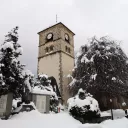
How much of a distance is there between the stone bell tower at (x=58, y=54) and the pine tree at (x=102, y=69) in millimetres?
3558

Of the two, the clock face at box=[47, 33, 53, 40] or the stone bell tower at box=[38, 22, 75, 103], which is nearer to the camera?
the stone bell tower at box=[38, 22, 75, 103]

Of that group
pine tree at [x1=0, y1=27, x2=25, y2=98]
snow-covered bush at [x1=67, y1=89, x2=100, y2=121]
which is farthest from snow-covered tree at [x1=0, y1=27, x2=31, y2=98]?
snow-covered bush at [x1=67, y1=89, x2=100, y2=121]

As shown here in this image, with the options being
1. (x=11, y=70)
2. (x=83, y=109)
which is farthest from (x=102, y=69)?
(x=11, y=70)

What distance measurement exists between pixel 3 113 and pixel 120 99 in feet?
44.3

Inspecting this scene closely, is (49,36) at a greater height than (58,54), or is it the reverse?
(49,36)

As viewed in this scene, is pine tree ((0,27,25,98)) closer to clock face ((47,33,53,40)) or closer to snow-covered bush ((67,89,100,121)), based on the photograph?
snow-covered bush ((67,89,100,121))

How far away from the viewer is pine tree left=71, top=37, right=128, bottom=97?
56.2ft

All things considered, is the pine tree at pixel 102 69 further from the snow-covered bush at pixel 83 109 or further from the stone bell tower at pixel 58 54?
the snow-covered bush at pixel 83 109

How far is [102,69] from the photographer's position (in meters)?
18.0

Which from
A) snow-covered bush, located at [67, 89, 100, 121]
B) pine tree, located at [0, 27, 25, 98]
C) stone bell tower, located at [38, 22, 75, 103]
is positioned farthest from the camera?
stone bell tower, located at [38, 22, 75, 103]

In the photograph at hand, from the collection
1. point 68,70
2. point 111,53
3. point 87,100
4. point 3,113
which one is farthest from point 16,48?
point 68,70

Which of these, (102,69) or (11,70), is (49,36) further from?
(11,70)

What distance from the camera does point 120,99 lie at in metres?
18.5

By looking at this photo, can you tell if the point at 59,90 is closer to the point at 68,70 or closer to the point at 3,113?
the point at 68,70
